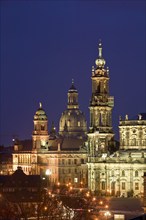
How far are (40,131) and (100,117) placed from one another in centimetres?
3719

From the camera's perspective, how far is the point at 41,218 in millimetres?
96688

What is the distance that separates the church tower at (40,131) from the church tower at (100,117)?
3495cm

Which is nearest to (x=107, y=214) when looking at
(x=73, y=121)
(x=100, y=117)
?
(x=100, y=117)

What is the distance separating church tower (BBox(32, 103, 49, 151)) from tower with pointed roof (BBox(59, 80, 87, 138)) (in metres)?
9.64

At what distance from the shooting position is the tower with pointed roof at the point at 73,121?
19100cm

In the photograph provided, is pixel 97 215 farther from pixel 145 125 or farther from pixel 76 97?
pixel 76 97

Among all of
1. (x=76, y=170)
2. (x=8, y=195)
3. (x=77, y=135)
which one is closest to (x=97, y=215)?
(x=8, y=195)

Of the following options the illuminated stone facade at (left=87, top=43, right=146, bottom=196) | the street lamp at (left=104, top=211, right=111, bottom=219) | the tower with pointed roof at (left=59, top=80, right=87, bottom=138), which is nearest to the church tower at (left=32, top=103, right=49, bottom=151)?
the tower with pointed roof at (left=59, top=80, right=87, bottom=138)

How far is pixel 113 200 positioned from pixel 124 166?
16.2 m

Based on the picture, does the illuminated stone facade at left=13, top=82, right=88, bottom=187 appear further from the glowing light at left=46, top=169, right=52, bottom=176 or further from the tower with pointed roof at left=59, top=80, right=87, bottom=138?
the tower with pointed roof at left=59, top=80, right=87, bottom=138

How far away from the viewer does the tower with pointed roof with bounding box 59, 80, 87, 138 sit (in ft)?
627

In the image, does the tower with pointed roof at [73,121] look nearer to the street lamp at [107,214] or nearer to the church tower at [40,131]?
the church tower at [40,131]

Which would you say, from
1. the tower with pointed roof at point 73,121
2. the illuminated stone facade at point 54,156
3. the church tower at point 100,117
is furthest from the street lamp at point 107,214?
the tower with pointed roof at point 73,121

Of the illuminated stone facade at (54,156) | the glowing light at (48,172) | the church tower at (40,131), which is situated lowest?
the glowing light at (48,172)
